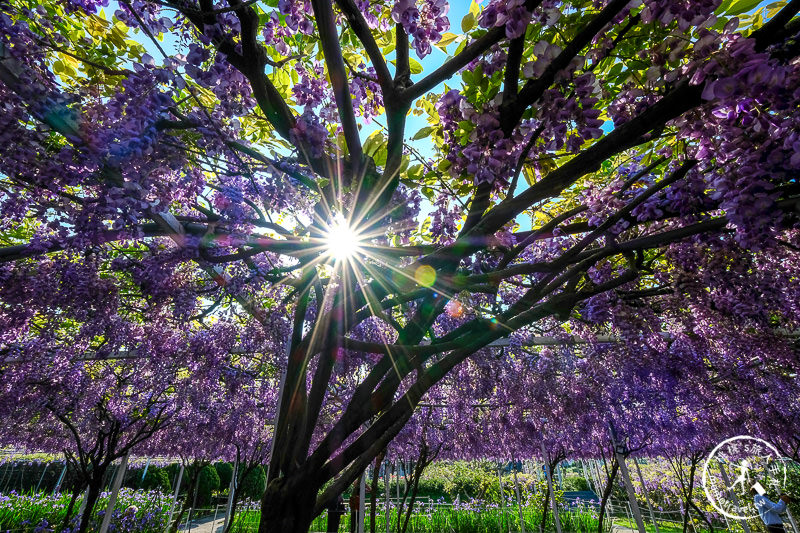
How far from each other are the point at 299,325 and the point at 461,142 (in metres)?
1.94

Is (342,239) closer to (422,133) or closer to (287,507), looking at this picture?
(422,133)

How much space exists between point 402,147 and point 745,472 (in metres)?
18.2

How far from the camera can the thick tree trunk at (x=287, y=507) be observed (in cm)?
208

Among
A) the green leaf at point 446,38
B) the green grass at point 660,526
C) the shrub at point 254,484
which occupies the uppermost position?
the green leaf at point 446,38

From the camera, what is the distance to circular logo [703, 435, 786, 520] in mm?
11862

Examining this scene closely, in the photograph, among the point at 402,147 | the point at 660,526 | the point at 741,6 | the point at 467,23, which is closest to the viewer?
the point at 741,6

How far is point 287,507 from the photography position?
2127mm

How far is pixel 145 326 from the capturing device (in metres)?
7.13

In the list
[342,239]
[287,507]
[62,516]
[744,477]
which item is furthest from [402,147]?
[744,477]

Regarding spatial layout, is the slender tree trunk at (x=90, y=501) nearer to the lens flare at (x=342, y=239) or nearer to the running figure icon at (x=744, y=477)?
the lens flare at (x=342, y=239)

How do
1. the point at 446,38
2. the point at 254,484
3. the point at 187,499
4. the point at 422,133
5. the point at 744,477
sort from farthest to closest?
the point at 254,484, the point at 744,477, the point at 187,499, the point at 422,133, the point at 446,38

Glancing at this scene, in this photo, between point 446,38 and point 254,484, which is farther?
point 254,484

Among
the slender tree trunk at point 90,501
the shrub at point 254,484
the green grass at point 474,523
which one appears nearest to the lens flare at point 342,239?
the slender tree trunk at point 90,501

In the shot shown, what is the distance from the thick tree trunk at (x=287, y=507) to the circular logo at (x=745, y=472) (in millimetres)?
14032
